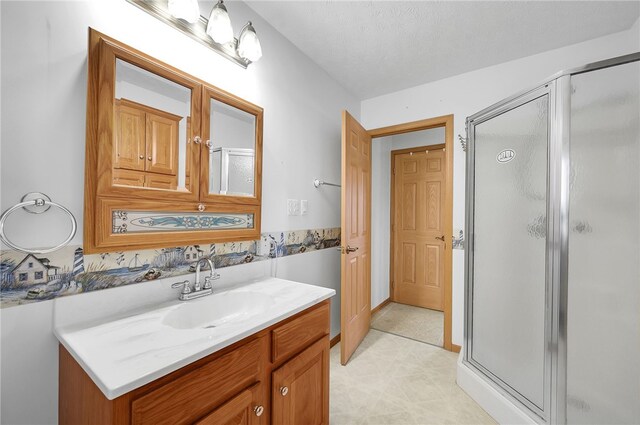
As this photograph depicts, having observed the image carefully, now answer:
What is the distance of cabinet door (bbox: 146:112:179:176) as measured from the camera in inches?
44.4

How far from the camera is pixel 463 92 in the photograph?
2387mm

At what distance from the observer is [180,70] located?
4.02 feet

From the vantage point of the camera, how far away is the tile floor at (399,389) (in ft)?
5.21

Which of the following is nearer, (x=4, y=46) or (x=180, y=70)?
(x=4, y=46)

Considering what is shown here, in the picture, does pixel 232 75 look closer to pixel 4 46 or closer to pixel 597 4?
pixel 4 46

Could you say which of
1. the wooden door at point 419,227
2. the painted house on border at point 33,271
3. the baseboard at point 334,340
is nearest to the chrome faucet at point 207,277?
the painted house on border at point 33,271

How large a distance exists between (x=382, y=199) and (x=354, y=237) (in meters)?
1.33

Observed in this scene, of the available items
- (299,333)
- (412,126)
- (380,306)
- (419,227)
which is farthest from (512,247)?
(380,306)

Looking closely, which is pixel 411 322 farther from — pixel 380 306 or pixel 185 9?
pixel 185 9

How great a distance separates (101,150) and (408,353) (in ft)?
8.25

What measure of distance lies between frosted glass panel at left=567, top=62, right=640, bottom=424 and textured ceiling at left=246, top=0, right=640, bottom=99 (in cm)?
74

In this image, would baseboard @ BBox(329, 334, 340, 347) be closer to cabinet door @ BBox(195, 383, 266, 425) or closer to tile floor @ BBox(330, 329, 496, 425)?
tile floor @ BBox(330, 329, 496, 425)

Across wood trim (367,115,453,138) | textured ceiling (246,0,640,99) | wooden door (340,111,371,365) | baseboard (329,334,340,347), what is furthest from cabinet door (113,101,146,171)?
wood trim (367,115,453,138)

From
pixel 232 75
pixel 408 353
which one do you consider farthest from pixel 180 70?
pixel 408 353
